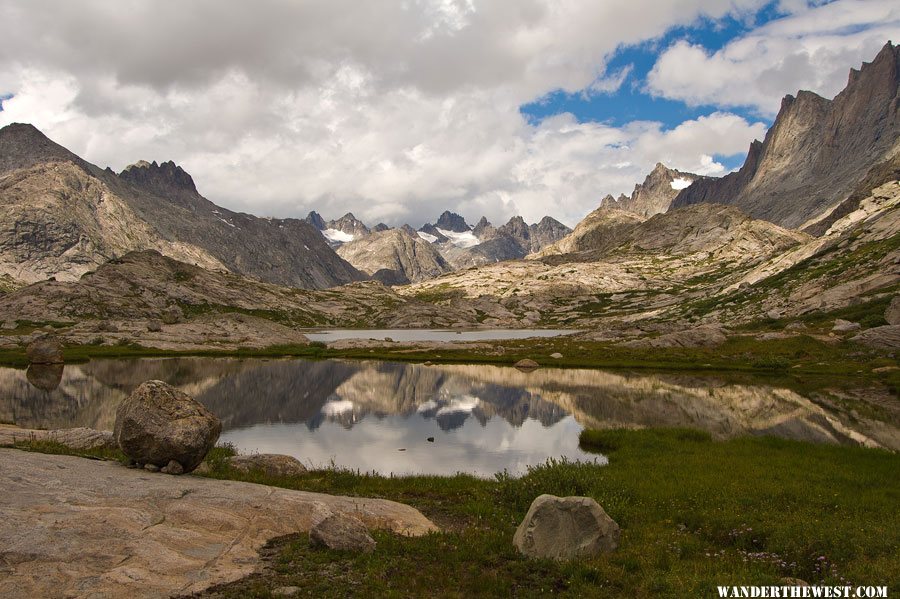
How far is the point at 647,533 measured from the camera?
21.6 m

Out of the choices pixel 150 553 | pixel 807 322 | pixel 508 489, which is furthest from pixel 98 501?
pixel 807 322

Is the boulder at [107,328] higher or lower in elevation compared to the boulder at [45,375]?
higher

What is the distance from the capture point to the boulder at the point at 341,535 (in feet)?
60.2

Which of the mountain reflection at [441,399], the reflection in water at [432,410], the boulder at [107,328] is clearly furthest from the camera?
the boulder at [107,328]

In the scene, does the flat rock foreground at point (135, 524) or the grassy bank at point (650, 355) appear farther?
the grassy bank at point (650, 355)

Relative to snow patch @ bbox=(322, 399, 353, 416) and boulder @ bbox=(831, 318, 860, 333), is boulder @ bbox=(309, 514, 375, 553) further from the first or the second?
boulder @ bbox=(831, 318, 860, 333)

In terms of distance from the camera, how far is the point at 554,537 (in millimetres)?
19062

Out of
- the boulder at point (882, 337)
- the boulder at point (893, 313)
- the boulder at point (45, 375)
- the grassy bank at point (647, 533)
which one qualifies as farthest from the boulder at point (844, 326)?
the boulder at point (45, 375)

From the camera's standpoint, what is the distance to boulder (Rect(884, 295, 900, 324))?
11193 cm

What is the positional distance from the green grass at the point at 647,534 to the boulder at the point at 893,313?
326ft

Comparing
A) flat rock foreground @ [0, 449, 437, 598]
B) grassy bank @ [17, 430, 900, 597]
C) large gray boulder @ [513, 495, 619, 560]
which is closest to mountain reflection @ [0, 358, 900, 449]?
grassy bank @ [17, 430, 900, 597]

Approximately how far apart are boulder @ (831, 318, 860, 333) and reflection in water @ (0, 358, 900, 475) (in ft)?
174

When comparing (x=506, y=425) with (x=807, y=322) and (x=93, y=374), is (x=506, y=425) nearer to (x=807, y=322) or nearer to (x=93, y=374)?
(x=93, y=374)

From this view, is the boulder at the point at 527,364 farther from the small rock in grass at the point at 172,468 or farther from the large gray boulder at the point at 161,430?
the small rock in grass at the point at 172,468
